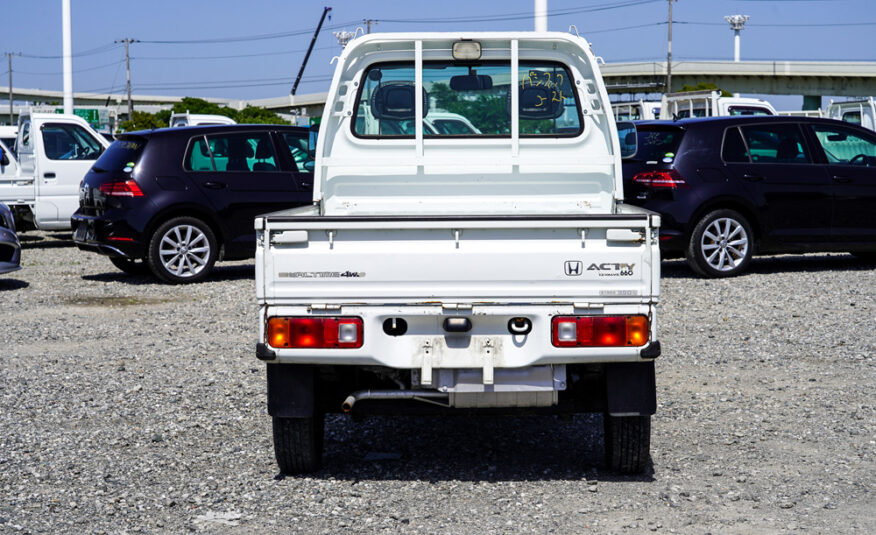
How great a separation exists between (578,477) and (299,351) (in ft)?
4.95

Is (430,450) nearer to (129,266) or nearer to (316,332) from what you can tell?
(316,332)

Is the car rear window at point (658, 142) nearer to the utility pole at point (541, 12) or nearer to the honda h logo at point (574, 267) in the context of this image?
the utility pole at point (541, 12)

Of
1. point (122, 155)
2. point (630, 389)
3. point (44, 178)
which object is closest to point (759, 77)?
point (44, 178)

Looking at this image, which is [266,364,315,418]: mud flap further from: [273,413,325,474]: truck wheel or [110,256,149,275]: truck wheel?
[110,256,149,275]: truck wheel

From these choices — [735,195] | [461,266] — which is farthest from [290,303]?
[735,195]

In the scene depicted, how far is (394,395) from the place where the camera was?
4.89 meters

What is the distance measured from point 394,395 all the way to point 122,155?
28.0 ft

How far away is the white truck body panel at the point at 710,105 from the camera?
869 inches

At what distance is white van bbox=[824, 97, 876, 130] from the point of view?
2270 centimetres

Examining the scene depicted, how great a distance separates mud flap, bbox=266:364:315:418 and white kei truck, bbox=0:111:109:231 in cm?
1234

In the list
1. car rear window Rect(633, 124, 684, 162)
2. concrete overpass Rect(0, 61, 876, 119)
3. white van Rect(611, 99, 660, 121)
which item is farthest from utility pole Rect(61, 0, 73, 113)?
concrete overpass Rect(0, 61, 876, 119)

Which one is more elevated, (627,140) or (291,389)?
(627,140)

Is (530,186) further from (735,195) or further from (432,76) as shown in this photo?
(735,195)

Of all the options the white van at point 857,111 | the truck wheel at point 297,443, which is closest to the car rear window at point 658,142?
the truck wheel at point 297,443
